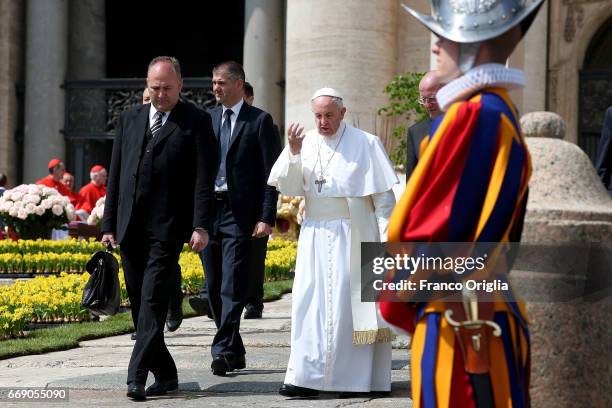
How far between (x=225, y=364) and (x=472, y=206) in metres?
4.29

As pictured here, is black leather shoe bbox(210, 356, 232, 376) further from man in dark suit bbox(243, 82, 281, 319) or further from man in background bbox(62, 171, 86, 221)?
man in background bbox(62, 171, 86, 221)

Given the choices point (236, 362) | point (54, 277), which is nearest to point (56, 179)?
point (54, 277)

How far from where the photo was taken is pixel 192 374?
7.58 metres

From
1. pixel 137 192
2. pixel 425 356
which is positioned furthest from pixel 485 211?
pixel 137 192

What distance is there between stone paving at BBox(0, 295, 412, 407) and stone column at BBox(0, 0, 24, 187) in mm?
14146

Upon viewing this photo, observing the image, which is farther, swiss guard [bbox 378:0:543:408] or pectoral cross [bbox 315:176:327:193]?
pectoral cross [bbox 315:176:327:193]

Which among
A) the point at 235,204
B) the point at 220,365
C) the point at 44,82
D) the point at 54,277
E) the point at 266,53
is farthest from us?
the point at 44,82

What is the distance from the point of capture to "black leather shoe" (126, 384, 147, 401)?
21.4 feet

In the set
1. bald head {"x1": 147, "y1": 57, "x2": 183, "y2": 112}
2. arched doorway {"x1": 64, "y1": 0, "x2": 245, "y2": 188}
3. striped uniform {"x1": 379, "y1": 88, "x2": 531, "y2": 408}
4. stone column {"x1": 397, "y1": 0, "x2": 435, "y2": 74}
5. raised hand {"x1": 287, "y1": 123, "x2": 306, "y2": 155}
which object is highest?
arched doorway {"x1": 64, "y1": 0, "x2": 245, "y2": 188}

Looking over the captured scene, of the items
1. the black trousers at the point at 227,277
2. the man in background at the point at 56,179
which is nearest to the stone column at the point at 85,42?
the man in background at the point at 56,179

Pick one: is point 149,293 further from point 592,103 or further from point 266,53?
point 266,53

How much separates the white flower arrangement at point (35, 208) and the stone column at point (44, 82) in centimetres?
615

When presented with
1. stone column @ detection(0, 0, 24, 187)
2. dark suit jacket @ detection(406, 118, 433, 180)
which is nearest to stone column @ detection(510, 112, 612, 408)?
dark suit jacket @ detection(406, 118, 433, 180)

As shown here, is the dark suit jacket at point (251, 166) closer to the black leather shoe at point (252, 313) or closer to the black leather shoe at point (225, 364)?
the black leather shoe at point (225, 364)
